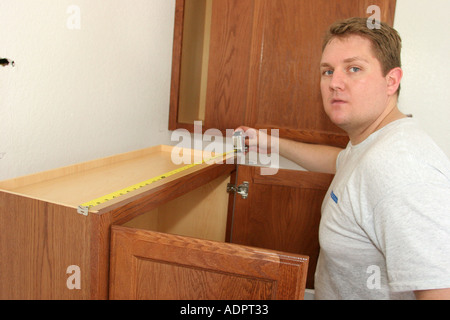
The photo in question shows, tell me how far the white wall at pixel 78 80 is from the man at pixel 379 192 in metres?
→ 0.71

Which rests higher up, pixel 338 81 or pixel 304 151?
pixel 338 81

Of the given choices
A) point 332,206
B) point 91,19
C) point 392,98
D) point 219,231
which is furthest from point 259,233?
point 91,19

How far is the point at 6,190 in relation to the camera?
0.77m

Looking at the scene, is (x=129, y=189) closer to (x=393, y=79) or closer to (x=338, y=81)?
(x=338, y=81)

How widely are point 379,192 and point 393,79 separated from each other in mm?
380

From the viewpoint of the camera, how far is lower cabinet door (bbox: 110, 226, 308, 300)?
2.14 feet

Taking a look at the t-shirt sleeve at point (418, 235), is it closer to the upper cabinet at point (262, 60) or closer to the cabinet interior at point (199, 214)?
the cabinet interior at point (199, 214)

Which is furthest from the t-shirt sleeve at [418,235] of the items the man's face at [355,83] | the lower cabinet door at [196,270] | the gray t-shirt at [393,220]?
the man's face at [355,83]

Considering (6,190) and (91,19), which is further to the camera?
(91,19)

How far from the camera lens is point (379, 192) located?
777mm

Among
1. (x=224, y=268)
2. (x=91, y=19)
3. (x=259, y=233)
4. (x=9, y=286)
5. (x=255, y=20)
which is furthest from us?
(x=255, y=20)

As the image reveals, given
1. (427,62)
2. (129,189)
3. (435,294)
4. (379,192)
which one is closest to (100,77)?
(129,189)
